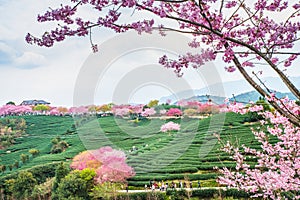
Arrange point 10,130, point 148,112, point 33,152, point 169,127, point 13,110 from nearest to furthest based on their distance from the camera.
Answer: point 169,127, point 33,152, point 148,112, point 10,130, point 13,110

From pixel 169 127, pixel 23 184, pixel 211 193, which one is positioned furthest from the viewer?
pixel 169 127

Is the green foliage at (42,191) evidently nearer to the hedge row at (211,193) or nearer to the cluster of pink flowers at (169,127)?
the hedge row at (211,193)

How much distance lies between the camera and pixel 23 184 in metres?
6.82

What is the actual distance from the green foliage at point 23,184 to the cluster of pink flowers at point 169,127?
3310 millimetres

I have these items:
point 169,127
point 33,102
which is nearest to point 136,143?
point 169,127

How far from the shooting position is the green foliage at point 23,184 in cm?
669

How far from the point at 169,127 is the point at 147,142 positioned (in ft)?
2.24

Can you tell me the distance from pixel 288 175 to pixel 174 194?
12.9 ft

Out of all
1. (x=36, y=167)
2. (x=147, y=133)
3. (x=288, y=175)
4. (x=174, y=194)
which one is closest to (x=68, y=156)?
(x=36, y=167)

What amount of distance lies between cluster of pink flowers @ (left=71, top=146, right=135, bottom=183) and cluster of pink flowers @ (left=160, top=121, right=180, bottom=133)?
1241mm

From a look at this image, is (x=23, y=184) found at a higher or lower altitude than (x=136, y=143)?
lower

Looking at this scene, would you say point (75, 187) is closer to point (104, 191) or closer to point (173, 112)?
point (104, 191)

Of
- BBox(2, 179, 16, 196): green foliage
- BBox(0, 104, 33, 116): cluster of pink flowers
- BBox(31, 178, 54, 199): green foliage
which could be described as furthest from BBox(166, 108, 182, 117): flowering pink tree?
BBox(0, 104, 33, 116): cluster of pink flowers

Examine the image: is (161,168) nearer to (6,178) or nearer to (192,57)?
(6,178)
